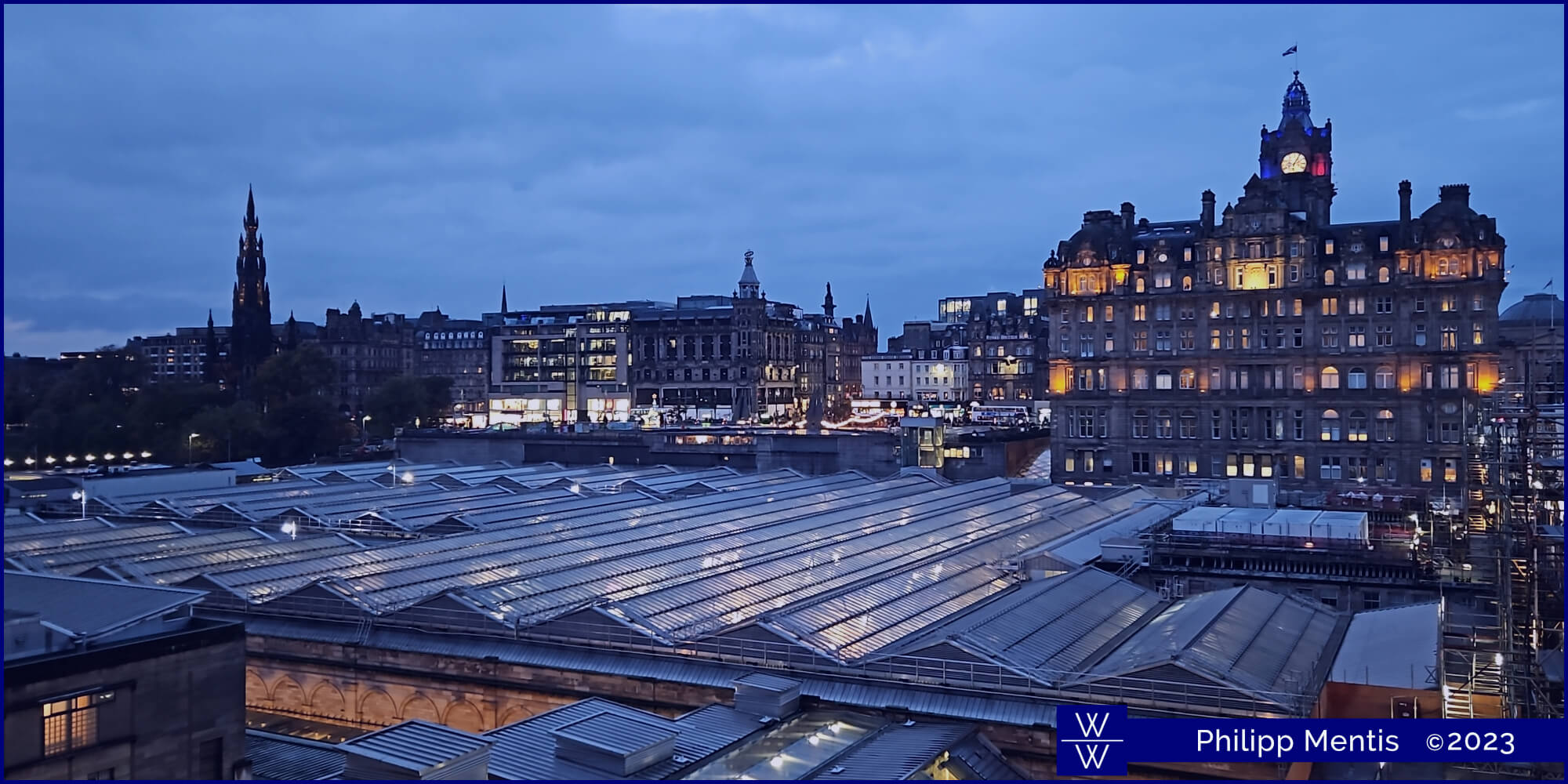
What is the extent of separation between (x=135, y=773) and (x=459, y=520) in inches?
1489

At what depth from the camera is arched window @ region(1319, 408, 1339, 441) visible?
264 feet

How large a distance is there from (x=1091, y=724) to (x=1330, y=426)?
2670 inches

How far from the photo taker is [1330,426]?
80.6 meters

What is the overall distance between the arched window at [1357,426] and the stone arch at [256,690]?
235 feet

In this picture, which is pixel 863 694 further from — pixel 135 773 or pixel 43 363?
pixel 43 363

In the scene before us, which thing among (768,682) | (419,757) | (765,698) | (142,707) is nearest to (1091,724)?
(765,698)

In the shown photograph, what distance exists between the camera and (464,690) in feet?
102

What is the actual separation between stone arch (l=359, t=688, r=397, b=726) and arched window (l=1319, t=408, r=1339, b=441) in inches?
2706

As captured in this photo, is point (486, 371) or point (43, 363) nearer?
point (43, 363)

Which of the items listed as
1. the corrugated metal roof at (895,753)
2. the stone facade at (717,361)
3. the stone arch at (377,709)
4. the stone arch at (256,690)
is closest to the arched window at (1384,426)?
the corrugated metal roof at (895,753)

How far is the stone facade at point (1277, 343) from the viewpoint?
76438mm

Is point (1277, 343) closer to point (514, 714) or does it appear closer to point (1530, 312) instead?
point (1530, 312)

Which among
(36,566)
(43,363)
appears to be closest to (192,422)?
(36,566)

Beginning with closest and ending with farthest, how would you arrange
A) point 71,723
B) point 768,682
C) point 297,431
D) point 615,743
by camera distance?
point 71,723
point 615,743
point 768,682
point 297,431
